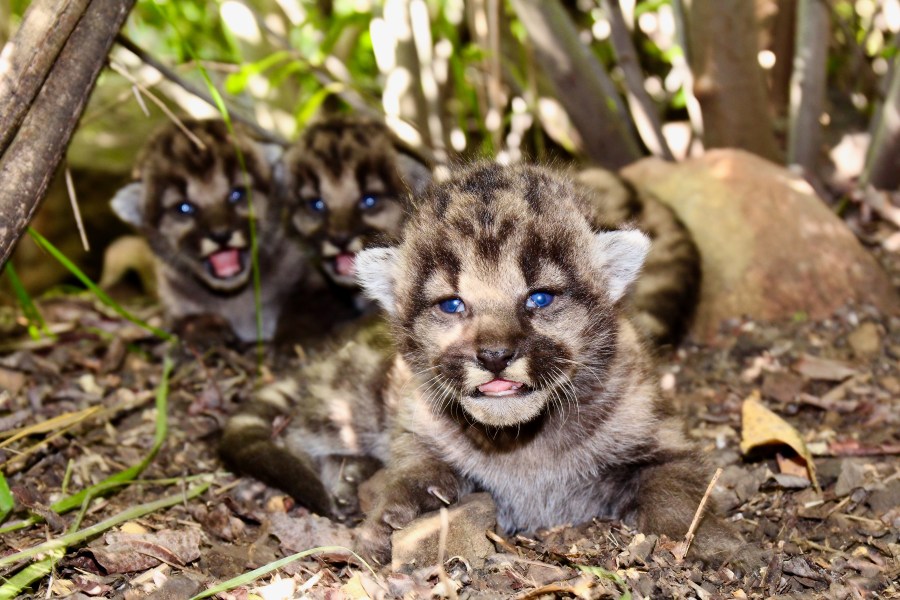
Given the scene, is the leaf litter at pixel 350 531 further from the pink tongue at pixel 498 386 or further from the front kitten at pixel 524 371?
the pink tongue at pixel 498 386

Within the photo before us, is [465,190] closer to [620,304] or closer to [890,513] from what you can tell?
[620,304]

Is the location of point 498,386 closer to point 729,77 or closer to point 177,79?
point 177,79

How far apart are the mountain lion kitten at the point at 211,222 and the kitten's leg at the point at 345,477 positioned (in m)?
2.18

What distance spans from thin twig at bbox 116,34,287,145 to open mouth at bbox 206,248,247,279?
2.58 feet

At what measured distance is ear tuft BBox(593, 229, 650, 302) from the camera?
367cm

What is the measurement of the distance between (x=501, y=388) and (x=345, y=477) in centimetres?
141

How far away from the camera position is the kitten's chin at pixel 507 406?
11.1ft

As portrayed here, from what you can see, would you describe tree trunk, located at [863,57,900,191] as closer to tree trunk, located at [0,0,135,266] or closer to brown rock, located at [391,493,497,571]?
brown rock, located at [391,493,497,571]

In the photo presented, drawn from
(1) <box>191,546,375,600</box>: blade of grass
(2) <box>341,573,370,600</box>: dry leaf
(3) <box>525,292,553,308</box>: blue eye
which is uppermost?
(3) <box>525,292,553,308</box>: blue eye

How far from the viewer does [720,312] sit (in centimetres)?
557

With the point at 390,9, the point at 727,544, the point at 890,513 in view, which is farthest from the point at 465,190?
the point at 390,9

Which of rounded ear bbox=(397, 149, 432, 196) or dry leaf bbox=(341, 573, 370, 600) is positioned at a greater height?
rounded ear bbox=(397, 149, 432, 196)

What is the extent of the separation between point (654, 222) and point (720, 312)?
65cm

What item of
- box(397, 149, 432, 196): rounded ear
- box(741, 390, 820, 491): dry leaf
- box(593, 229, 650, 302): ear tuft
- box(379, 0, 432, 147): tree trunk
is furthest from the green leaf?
box(379, 0, 432, 147): tree trunk
